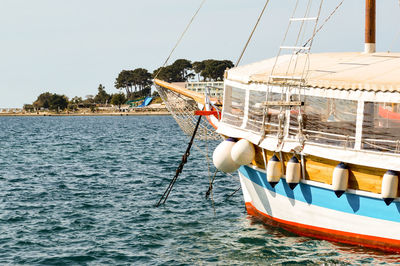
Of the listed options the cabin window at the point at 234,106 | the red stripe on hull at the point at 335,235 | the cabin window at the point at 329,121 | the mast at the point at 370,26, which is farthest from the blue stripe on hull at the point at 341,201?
the mast at the point at 370,26

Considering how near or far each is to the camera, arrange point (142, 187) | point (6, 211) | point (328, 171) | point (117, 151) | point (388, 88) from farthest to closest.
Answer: point (117, 151), point (142, 187), point (6, 211), point (328, 171), point (388, 88)

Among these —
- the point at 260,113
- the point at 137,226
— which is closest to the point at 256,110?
the point at 260,113

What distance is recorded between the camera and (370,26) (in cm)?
1955

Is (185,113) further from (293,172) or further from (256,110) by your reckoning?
(293,172)

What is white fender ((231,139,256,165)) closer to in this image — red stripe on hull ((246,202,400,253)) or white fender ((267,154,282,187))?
white fender ((267,154,282,187))

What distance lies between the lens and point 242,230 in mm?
18688

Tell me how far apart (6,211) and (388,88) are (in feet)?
49.8

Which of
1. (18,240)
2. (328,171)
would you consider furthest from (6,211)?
(328,171)

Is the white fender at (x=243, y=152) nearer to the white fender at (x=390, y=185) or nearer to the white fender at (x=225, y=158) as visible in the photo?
the white fender at (x=225, y=158)

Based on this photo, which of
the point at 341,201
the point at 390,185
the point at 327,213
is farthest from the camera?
the point at 327,213

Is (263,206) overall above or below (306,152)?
below

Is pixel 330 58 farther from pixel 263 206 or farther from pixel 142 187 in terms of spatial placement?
pixel 142 187

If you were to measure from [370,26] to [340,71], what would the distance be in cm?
401

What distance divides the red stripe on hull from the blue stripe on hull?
2.15 feet
